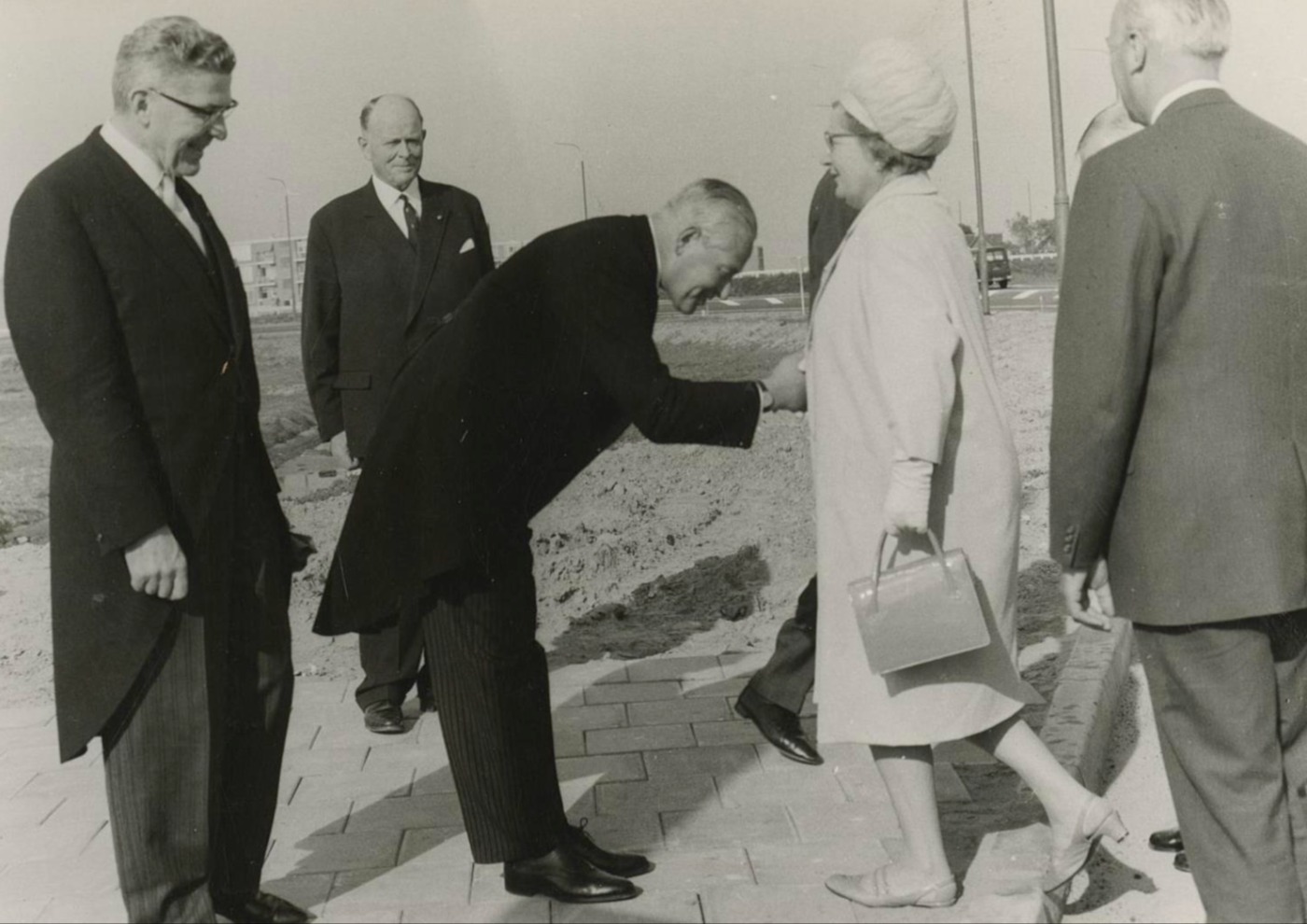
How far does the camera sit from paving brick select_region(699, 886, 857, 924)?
12.0 ft

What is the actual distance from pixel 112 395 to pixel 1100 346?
1993 millimetres

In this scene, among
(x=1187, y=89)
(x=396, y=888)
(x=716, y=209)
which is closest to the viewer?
(x=1187, y=89)

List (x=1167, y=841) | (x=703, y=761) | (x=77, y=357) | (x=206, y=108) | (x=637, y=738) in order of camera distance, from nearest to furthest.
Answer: (x=77, y=357) → (x=206, y=108) → (x=1167, y=841) → (x=703, y=761) → (x=637, y=738)

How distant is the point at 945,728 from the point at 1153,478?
0.75m

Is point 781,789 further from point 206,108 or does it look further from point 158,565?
point 206,108

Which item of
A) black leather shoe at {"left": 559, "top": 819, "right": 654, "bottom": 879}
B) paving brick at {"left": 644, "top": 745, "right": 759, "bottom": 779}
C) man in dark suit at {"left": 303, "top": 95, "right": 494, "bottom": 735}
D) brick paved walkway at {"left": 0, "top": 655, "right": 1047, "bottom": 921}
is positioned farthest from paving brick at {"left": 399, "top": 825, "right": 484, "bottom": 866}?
man in dark suit at {"left": 303, "top": 95, "right": 494, "bottom": 735}

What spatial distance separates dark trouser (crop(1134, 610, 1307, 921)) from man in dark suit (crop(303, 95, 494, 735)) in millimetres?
2988

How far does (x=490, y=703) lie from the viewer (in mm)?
3814

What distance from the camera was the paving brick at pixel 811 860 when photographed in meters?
3.92

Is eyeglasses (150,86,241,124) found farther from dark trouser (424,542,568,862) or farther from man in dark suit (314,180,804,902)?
dark trouser (424,542,568,862)

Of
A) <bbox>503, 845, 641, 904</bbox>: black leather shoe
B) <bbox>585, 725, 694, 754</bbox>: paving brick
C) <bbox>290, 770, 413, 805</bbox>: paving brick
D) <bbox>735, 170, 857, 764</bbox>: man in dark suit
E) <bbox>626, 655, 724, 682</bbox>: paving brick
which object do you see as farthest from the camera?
<bbox>626, 655, 724, 682</bbox>: paving brick

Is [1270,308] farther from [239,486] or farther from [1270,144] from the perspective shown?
[239,486]

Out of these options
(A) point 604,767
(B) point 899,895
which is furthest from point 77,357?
(A) point 604,767

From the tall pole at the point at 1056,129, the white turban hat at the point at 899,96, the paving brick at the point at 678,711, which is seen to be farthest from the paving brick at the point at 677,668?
the tall pole at the point at 1056,129
